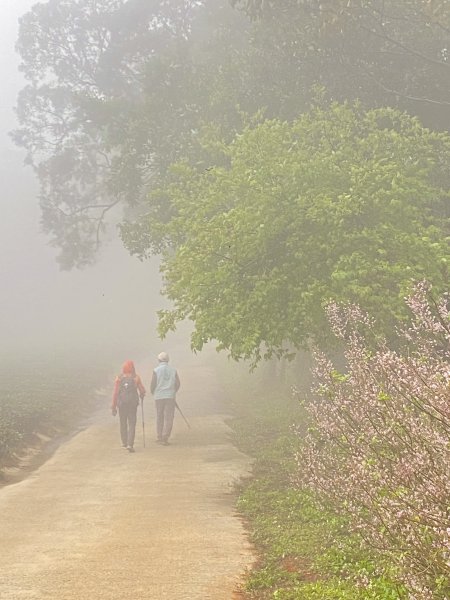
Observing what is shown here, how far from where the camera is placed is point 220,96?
71.0ft

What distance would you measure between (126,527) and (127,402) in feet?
27.4

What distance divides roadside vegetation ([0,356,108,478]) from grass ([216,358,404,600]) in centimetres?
617

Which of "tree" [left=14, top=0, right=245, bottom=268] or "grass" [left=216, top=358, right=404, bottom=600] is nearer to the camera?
"grass" [left=216, top=358, right=404, bottom=600]

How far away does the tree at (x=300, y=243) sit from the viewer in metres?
13.3

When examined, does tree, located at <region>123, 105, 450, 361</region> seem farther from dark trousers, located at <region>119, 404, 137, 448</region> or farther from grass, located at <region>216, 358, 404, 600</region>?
dark trousers, located at <region>119, 404, 137, 448</region>

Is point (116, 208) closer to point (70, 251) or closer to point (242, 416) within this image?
point (70, 251)

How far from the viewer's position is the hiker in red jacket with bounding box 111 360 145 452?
680 inches

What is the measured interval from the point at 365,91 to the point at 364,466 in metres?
16.2

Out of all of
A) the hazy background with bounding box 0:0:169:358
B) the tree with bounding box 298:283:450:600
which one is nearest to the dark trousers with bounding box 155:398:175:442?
the tree with bounding box 298:283:450:600

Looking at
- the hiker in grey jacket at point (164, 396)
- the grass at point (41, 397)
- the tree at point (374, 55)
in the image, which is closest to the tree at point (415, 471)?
the grass at point (41, 397)

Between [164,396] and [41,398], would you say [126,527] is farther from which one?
[41,398]

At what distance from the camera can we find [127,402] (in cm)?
1758

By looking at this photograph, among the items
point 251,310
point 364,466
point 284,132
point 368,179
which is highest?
point 284,132

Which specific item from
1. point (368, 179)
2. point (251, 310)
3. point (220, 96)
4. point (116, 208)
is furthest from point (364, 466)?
point (116, 208)
